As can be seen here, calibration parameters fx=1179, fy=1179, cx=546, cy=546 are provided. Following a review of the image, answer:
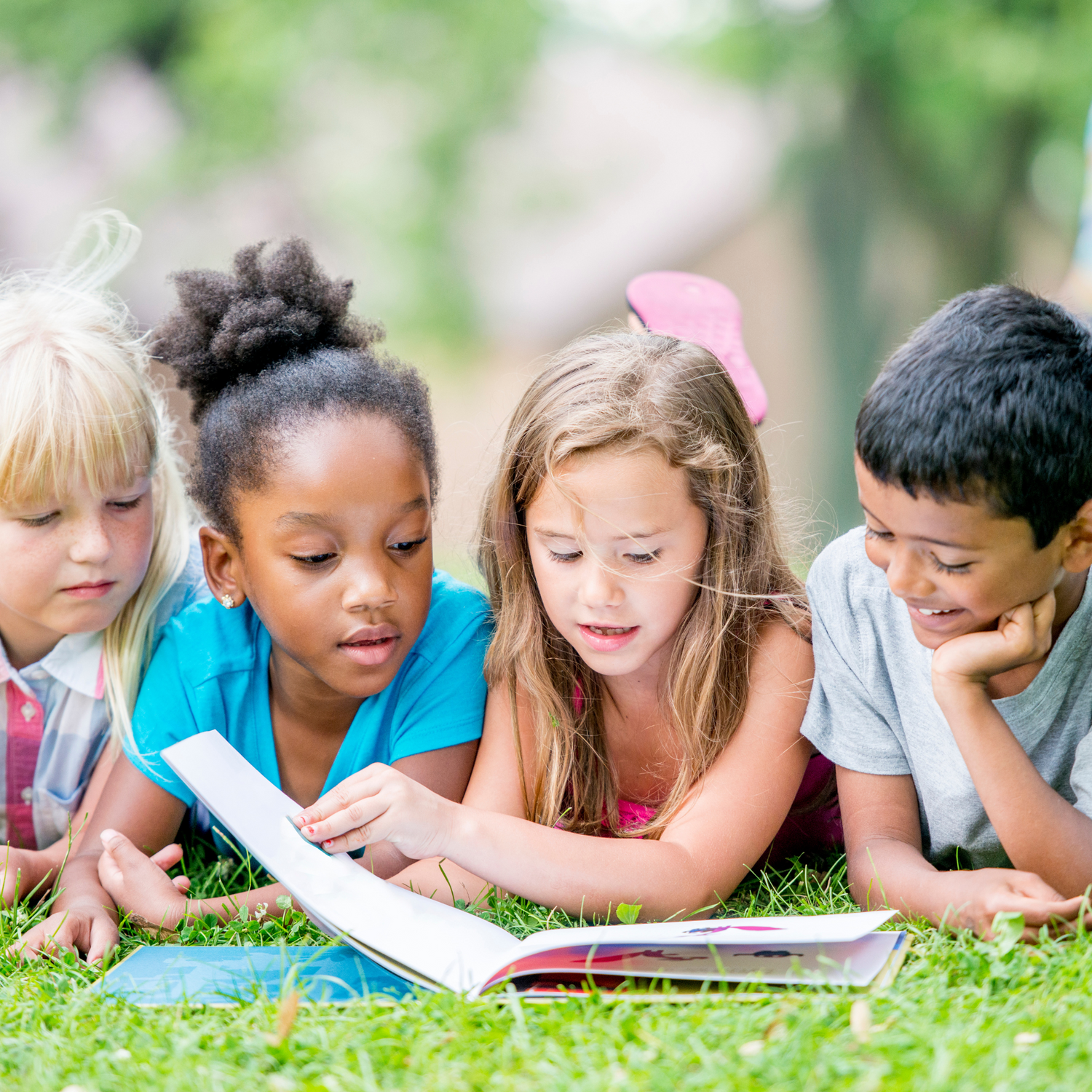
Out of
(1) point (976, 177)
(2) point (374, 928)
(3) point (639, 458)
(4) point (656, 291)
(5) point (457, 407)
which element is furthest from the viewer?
(5) point (457, 407)

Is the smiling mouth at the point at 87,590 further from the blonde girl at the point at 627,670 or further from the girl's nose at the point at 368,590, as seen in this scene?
the blonde girl at the point at 627,670

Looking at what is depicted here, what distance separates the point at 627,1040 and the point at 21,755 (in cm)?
187

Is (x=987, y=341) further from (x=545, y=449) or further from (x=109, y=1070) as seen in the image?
(x=109, y=1070)

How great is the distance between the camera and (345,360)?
267 centimetres

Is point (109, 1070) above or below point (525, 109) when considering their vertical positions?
below

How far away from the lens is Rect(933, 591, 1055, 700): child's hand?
2.01 metres

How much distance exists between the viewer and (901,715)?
2369 millimetres

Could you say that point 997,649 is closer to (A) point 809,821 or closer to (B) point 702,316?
(A) point 809,821

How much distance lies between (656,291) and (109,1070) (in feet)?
8.70

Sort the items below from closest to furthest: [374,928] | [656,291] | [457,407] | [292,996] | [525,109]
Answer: [292,996] → [374,928] → [656,291] → [525,109] → [457,407]

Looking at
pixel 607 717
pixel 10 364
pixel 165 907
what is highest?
pixel 10 364

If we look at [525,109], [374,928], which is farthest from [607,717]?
[525,109]

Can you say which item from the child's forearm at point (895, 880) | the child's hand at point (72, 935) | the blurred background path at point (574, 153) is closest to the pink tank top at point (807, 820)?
the child's forearm at point (895, 880)

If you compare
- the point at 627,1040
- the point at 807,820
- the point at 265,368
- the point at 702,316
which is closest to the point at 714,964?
the point at 627,1040
